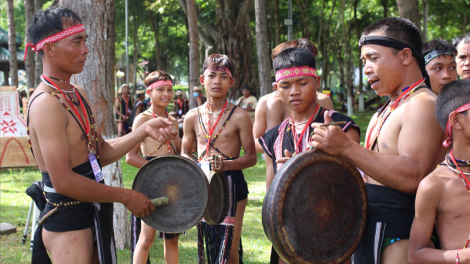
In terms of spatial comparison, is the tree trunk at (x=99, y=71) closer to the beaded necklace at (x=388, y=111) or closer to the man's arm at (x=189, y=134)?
the man's arm at (x=189, y=134)

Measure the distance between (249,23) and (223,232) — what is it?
610 inches

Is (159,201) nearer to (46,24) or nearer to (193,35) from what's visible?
(46,24)

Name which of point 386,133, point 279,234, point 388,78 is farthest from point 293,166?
point 388,78

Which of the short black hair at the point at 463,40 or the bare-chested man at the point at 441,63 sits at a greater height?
the short black hair at the point at 463,40

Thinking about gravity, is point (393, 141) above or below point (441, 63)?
below

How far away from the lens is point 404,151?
7.45 ft

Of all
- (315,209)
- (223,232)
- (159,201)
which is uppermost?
(315,209)

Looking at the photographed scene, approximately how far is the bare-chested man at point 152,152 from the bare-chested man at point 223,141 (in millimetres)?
305

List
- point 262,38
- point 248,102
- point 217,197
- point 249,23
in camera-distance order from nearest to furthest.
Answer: point 217,197, point 262,38, point 248,102, point 249,23

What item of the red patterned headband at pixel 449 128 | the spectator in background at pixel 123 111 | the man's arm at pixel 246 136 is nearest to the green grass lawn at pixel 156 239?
the man's arm at pixel 246 136

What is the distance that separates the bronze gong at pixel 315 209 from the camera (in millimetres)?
2184

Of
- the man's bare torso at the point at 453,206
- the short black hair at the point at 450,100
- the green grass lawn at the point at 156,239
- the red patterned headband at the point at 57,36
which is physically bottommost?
the green grass lawn at the point at 156,239

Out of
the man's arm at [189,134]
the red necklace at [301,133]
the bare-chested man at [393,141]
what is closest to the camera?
the bare-chested man at [393,141]

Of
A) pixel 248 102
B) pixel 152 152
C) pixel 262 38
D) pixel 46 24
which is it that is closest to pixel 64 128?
pixel 46 24
